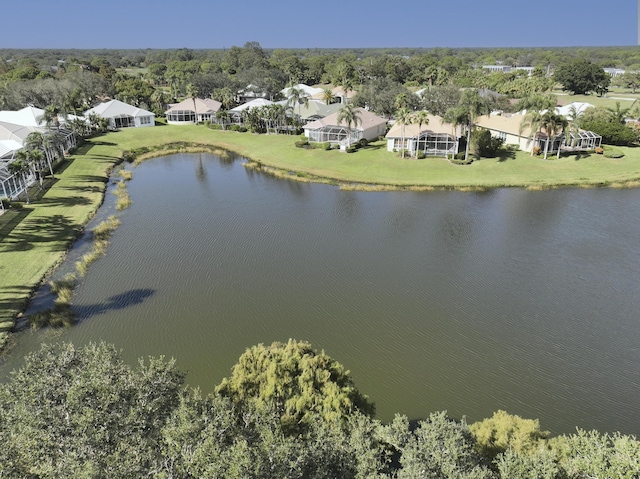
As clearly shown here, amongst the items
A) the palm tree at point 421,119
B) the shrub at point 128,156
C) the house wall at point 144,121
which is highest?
the palm tree at point 421,119

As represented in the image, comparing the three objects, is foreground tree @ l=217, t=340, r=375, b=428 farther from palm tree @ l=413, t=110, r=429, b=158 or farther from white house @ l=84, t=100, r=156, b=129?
white house @ l=84, t=100, r=156, b=129

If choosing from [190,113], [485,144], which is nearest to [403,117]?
[485,144]

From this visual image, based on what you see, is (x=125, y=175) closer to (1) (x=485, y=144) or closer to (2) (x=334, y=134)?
(2) (x=334, y=134)

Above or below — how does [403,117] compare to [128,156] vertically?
above

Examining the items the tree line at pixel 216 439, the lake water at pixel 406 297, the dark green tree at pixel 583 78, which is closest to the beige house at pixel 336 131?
the lake water at pixel 406 297

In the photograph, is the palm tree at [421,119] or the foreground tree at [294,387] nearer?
the foreground tree at [294,387]

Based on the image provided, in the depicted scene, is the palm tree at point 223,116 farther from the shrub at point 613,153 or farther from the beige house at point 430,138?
the shrub at point 613,153
